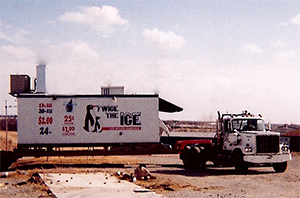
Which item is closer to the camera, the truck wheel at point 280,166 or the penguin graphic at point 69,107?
the truck wheel at point 280,166

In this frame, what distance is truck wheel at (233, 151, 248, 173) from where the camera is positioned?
1783cm

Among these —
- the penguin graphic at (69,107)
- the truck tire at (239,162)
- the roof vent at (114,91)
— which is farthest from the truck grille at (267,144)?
the penguin graphic at (69,107)

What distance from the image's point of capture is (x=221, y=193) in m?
12.3

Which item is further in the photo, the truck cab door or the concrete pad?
the truck cab door

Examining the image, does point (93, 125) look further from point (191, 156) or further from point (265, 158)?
point (265, 158)

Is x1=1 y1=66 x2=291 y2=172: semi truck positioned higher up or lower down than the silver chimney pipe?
lower down

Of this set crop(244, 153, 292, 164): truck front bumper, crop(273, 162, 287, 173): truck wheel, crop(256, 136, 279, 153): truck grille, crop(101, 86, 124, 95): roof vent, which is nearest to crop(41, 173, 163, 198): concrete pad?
crop(244, 153, 292, 164): truck front bumper

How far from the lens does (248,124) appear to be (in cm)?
1909

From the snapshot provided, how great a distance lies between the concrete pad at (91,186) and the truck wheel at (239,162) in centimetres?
600

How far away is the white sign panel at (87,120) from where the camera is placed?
2061cm

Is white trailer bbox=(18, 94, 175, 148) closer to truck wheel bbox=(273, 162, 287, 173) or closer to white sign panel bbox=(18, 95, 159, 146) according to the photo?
white sign panel bbox=(18, 95, 159, 146)

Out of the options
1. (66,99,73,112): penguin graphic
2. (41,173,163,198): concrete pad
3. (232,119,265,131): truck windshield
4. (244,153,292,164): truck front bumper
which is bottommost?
(41,173,163,198): concrete pad

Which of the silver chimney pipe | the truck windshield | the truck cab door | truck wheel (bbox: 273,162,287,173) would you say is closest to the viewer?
truck wheel (bbox: 273,162,287,173)

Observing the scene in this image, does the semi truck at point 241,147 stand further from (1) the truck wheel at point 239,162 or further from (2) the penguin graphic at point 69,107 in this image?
(2) the penguin graphic at point 69,107
